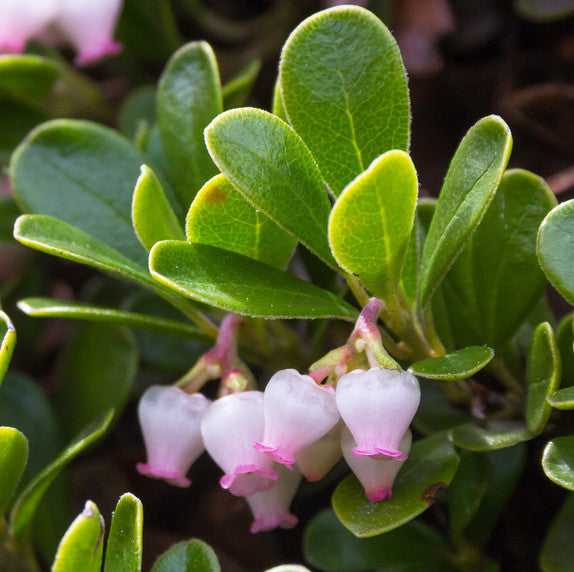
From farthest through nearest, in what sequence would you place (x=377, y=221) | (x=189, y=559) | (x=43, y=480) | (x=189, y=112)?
1. (x=189, y=112)
2. (x=43, y=480)
3. (x=189, y=559)
4. (x=377, y=221)

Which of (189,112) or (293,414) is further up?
(189,112)

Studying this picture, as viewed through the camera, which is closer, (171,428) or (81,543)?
(81,543)

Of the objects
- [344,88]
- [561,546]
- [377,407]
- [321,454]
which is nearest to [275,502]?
[321,454]

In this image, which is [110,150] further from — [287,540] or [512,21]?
[512,21]

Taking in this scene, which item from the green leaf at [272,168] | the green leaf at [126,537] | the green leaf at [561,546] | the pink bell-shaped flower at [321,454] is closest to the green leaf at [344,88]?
the green leaf at [272,168]

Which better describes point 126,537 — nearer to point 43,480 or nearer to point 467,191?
point 43,480

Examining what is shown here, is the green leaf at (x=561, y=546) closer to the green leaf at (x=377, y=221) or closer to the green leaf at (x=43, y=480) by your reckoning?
the green leaf at (x=377, y=221)
